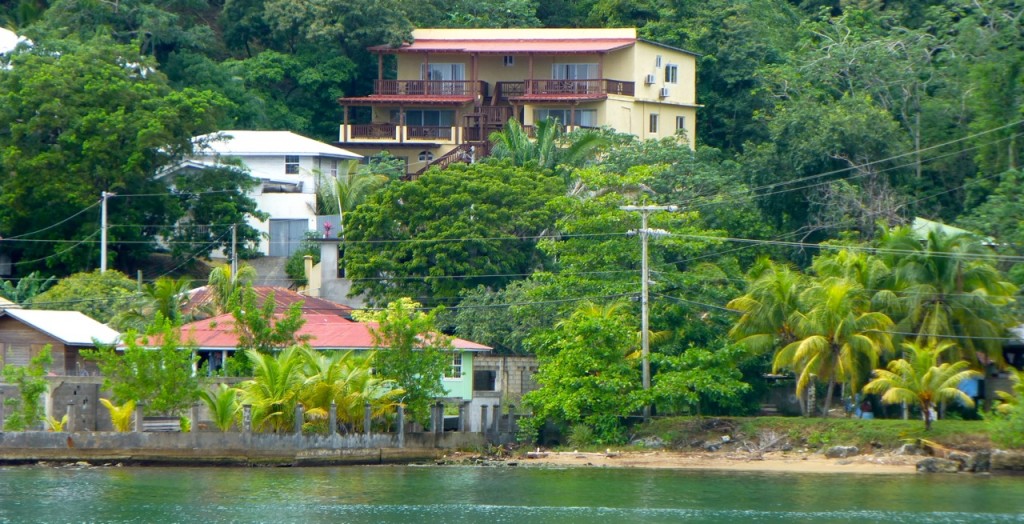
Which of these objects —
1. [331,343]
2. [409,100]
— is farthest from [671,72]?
[331,343]

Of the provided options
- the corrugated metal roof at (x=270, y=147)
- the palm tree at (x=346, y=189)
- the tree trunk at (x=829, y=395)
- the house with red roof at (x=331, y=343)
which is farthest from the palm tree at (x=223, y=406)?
the corrugated metal roof at (x=270, y=147)

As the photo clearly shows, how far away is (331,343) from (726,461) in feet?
42.9

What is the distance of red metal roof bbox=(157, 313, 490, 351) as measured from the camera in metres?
47.8

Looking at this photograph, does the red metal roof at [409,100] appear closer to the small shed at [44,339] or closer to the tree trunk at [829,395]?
the small shed at [44,339]

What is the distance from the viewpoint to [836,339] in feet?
146

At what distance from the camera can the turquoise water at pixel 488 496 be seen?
35406 mm

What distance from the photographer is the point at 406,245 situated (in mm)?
54344

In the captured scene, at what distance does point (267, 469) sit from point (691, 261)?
15639 mm

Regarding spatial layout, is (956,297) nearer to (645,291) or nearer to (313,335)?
A: (645,291)

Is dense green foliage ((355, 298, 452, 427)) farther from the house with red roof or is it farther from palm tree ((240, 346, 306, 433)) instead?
palm tree ((240, 346, 306, 433))

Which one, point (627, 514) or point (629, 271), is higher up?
point (629, 271)

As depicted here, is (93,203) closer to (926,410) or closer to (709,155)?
(709,155)

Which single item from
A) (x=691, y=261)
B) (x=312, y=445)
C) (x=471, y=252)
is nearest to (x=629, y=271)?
(x=691, y=261)

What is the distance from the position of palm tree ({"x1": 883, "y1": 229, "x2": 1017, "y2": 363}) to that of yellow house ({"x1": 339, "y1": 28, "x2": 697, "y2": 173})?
23.7 metres
